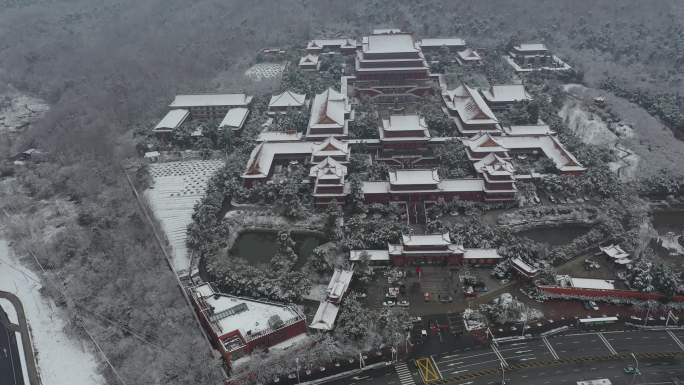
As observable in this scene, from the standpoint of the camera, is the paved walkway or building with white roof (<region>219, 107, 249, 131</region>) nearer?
the paved walkway

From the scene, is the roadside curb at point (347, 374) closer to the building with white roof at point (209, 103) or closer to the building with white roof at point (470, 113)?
the building with white roof at point (470, 113)

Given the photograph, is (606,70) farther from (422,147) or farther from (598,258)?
(598,258)

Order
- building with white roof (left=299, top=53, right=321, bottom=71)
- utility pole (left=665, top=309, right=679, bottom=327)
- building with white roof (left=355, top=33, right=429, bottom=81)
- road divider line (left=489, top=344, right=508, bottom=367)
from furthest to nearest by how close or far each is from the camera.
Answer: building with white roof (left=299, top=53, right=321, bottom=71) < building with white roof (left=355, top=33, right=429, bottom=81) < utility pole (left=665, top=309, right=679, bottom=327) < road divider line (left=489, top=344, right=508, bottom=367)

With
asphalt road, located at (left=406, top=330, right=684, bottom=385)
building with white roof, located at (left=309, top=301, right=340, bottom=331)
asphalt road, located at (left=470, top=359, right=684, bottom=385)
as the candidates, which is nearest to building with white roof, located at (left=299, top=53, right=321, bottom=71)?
building with white roof, located at (left=309, top=301, right=340, bottom=331)

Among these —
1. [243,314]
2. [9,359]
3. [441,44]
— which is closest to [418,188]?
[243,314]

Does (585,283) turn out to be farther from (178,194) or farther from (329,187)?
(178,194)

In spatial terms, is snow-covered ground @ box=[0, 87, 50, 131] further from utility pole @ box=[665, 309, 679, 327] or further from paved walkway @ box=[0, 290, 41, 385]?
utility pole @ box=[665, 309, 679, 327]

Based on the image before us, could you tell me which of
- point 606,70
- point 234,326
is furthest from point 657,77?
point 234,326

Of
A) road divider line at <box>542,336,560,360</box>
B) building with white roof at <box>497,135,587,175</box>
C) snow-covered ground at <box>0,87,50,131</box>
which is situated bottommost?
snow-covered ground at <box>0,87,50,131</box>
